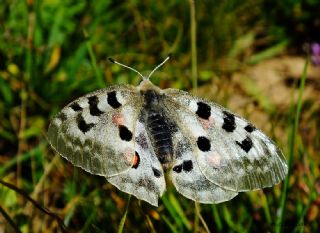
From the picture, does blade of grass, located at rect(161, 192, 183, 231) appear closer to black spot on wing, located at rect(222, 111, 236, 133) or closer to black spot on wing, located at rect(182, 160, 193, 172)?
black spot on wing, located at rect(182, 160, 193, 172)

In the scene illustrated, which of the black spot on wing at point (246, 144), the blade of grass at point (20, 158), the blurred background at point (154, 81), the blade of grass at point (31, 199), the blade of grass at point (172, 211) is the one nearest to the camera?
the blade of grass at point (31, 199)

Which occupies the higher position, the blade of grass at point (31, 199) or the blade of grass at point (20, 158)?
the blade of grass at point (31, 199)

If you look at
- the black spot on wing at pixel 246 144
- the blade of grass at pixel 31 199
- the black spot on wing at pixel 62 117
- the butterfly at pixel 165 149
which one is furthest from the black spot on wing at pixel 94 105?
the black spot on wing at pixel 246 144

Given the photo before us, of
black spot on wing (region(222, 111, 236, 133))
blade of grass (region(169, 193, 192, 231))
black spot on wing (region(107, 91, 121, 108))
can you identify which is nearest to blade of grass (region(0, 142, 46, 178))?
blade of grass (region(169, 193, 192, 231))

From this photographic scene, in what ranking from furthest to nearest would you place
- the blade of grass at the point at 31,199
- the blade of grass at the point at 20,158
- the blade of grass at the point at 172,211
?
the blade of grass at the point at 20,158, the blade of grass at the point at 172,211, the blade of grass at the point at 31,199

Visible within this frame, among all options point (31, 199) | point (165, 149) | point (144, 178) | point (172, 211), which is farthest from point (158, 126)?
point (31, 199)

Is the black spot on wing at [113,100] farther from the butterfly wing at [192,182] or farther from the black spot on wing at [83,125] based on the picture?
the butterfly wing at [192,182]

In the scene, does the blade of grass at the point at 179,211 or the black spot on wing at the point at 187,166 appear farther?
the blade of grass at the point at 179,211

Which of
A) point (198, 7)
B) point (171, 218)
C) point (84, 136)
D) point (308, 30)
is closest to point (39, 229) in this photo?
point (171, 218)
